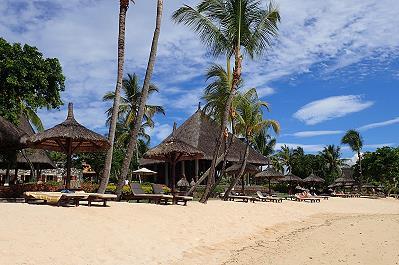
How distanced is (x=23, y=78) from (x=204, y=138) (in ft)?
45.6

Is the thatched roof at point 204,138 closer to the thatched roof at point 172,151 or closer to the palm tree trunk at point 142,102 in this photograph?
the thatched roof at point 172,151


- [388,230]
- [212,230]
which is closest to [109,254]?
[212,230]

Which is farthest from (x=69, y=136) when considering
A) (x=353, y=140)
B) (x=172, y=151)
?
(x=353, y=140)

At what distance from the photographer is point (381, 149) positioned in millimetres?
45188

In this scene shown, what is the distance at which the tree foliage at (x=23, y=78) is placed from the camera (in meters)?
16.6

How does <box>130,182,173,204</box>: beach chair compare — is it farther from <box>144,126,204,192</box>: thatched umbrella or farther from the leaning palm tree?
the leaning palm tree

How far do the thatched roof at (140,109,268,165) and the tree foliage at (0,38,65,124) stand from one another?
1071 centimetres

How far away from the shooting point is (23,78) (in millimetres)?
16953

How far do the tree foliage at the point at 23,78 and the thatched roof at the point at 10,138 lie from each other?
2628mm

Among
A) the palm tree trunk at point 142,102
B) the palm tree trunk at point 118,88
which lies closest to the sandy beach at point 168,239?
the palm tree trunk at point 118,88

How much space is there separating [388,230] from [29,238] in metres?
11.7

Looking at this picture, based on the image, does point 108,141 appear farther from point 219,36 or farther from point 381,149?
point 381,149

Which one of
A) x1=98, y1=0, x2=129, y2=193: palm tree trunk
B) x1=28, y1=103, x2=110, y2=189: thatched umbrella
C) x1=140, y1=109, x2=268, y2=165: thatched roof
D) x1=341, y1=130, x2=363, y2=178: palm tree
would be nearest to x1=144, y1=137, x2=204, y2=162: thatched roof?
x1=98, y1=0, x2=129, y2=193: palm tree trunk

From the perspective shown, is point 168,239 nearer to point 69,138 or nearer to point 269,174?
point 69,138
